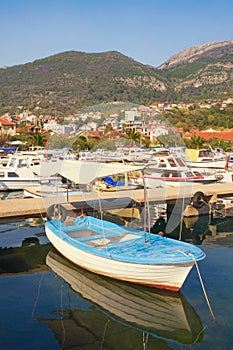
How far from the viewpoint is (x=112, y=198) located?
16.2 metres

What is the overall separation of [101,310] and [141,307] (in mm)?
857

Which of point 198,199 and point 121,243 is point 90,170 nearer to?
point 121,243

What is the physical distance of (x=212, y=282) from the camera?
10227 mm

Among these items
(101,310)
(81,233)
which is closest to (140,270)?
(101,310)

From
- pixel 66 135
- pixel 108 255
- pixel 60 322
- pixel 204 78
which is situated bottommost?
pixel 60 322

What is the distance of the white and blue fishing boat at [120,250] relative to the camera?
29.7 ft

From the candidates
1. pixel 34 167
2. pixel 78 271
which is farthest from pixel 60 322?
pixel 34 167

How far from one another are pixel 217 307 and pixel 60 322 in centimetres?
326

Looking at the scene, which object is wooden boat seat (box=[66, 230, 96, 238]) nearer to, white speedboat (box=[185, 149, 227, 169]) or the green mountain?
white speedboat (box=[185, 149, 227, 169])

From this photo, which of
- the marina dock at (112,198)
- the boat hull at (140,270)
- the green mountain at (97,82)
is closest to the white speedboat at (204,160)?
the marina dock at (112,198)

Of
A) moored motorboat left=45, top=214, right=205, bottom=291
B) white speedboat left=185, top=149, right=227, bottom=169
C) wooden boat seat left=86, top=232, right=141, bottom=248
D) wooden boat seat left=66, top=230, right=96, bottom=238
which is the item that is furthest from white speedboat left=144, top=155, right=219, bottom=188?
wooden boat seat left=86, top=232, right=141, bottom=248

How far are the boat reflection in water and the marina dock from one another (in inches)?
104

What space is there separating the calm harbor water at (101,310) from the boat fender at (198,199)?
517 centimetres

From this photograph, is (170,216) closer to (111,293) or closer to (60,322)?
(111,293)
